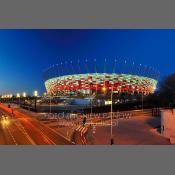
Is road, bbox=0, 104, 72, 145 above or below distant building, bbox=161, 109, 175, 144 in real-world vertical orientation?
below

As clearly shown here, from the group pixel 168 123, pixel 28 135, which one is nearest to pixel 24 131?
pixel 28 135

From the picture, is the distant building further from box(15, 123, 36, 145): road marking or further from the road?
box(15, 123, 36, 145): road marking

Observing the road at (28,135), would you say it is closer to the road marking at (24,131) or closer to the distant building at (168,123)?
the road marking at (24,131)

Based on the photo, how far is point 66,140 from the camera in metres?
17.1

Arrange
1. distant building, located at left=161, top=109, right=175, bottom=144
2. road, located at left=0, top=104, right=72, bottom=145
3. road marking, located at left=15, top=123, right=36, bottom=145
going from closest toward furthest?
road, located at left=0, top=104, right=72, bottom=145
road marking, located at left=15, top=123, right=36, bottom=145
distant building, located at left=161, top=109, right=175, bottom=144

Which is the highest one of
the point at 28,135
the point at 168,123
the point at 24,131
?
the point at 168,123

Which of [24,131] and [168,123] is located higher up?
[168,123]

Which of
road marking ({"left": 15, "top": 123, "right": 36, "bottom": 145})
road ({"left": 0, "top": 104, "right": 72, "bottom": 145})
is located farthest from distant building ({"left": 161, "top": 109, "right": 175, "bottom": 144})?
road marking ({"left": 15, "top": 123, "right": 36, "bottom": 145})

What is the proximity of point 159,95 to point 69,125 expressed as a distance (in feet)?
63.1

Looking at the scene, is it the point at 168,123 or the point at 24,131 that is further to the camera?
the point at 24,131

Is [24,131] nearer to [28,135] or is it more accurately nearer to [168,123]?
[28,135]

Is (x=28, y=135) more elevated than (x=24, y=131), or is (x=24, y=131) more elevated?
(x=24, y=131)

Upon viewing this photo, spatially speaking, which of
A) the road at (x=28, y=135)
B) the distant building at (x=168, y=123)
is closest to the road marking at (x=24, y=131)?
the road at (x=28, y=135)

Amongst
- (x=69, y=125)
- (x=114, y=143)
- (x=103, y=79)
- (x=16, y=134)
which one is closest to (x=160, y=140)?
(x=114, y=143)
